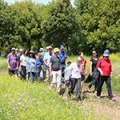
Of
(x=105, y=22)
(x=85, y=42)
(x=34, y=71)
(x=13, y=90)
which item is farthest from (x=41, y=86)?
(x=85, y=42)

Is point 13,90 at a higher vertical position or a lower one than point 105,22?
lower

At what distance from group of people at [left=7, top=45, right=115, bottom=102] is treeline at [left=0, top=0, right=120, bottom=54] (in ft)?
101

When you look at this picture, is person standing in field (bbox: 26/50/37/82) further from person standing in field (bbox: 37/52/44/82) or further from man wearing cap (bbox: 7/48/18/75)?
person standing in field (bbox: 37/52/44/82)

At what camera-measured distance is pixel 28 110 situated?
22.8 ft

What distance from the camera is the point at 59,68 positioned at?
1259cm

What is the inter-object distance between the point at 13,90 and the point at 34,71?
15.5 feet

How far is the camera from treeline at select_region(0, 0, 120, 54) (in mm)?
47812

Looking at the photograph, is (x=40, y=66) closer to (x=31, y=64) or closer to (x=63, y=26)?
(x=31, y=64)

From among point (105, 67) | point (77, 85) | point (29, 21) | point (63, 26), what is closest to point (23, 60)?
point (77, 85)

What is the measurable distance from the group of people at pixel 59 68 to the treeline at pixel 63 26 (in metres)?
30.8

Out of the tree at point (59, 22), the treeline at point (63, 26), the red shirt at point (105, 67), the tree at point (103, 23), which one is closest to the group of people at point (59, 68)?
the red shirt at point (105, 67)

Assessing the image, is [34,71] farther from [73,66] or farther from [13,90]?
[13,90]

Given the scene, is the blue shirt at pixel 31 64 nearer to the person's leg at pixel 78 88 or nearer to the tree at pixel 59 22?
the person's leg at pixel 78 88

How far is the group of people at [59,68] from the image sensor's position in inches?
474
